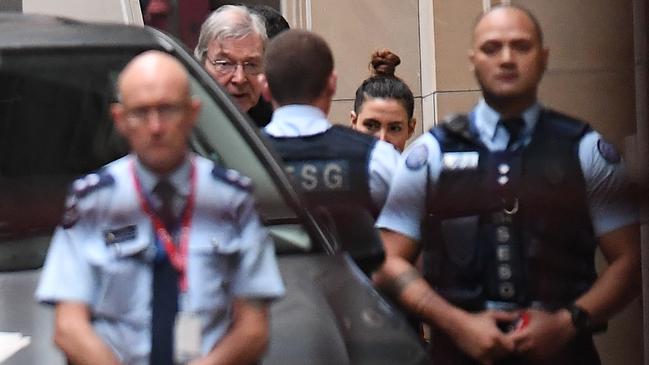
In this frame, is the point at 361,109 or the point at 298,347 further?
the point at 361,109

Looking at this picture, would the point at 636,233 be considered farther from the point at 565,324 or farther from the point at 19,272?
the point at 19,272

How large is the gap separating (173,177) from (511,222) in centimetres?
50

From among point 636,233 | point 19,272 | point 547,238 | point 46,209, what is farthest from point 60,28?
point 636,233

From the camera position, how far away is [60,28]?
7.32 feet

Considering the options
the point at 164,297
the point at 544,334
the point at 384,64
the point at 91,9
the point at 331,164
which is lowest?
the point at 544,334

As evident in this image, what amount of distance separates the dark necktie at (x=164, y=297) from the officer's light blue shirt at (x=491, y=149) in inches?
13.8

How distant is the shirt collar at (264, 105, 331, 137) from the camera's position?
2041 mm

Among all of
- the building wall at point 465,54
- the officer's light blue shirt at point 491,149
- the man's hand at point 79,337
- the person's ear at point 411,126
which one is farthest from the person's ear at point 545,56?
the person's ear at point 411,126

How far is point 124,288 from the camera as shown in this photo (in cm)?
155

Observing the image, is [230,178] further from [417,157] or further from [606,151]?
[606,151]

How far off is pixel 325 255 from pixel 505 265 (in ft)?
1.68

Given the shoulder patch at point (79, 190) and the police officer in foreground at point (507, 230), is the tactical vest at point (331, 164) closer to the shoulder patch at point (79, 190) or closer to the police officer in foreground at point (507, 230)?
the police officer in foreground at point (507, 230)

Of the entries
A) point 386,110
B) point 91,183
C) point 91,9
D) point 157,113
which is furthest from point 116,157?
point 386,110

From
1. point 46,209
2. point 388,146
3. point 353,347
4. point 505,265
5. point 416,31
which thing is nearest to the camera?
point 46,209
